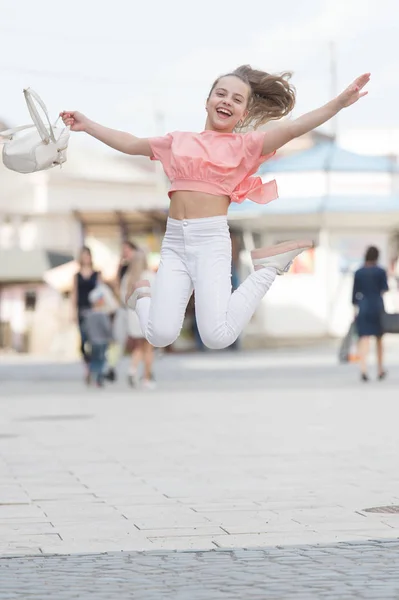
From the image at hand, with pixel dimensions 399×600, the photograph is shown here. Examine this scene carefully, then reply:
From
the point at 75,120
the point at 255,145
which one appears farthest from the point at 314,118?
the point at 75,120

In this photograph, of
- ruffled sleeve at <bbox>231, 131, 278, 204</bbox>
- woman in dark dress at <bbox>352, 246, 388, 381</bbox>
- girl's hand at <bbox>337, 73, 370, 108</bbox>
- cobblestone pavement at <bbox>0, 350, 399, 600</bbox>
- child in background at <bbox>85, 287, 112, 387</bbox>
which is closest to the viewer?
cobblestone pavement at <bbox>0, 350, 399, 600</bbox>

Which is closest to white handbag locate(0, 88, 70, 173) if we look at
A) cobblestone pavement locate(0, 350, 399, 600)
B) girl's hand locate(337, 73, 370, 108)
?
girl's hand locate(337, 73, 370, 108)

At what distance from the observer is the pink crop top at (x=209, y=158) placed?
7438 millimetres

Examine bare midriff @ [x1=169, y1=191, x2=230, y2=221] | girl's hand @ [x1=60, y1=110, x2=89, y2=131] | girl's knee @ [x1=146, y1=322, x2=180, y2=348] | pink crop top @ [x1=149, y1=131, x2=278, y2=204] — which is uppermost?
girl's hand @ [x1=60, y1=110, x2=89, y2=131]

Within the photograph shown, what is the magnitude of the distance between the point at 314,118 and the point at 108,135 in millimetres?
1013

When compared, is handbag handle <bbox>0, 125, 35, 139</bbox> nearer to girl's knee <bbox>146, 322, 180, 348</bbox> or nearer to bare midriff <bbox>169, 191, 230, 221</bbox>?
bare midriff <bbox>169, 191, 230, 221</bbox>

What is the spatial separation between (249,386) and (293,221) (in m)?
19.1

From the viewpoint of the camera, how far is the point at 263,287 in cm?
769

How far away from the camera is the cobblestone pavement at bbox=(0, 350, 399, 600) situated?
6171mm

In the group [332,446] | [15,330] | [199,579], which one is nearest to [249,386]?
[332,446]

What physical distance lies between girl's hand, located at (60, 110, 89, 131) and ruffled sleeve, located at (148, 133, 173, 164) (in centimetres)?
34

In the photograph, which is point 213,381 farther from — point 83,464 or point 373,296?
point 83,464

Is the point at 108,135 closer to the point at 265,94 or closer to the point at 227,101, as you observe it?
the point at 227,101

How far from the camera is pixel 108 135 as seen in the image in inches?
291
